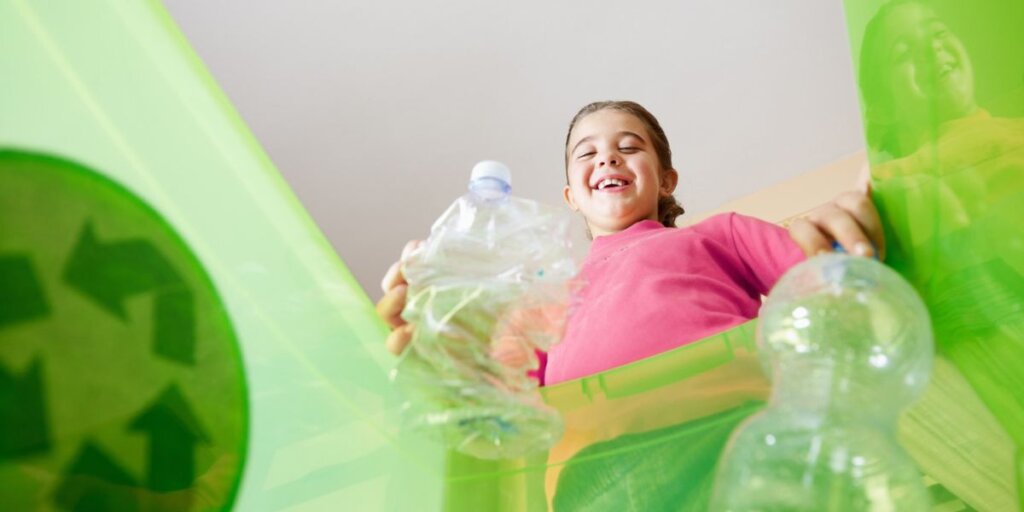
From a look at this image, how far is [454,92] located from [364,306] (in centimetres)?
102

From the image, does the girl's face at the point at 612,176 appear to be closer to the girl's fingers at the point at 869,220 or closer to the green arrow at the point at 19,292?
the girl's fingers at the point at 869,220

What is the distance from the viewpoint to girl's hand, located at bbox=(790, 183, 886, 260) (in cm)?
73

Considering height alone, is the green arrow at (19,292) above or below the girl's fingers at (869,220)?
above

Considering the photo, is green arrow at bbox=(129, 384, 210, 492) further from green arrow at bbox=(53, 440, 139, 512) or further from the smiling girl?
the smiling girl

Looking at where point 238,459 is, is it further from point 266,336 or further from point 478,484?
point 478,484

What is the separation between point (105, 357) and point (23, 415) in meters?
0.07

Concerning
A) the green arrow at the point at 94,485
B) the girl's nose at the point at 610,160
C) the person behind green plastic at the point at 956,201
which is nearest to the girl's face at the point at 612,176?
the girl's nose at the point at 610,160

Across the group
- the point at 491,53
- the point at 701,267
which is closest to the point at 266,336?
the point at 701,267

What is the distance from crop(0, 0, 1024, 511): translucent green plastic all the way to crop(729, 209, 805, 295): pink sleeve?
32 centimetres

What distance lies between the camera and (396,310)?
893mm

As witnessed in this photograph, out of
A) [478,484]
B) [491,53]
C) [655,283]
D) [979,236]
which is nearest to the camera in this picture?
[979,236]

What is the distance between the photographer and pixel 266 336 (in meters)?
0.77

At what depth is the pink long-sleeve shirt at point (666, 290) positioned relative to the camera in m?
1.01

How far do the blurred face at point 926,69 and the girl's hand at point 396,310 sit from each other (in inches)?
18.4
